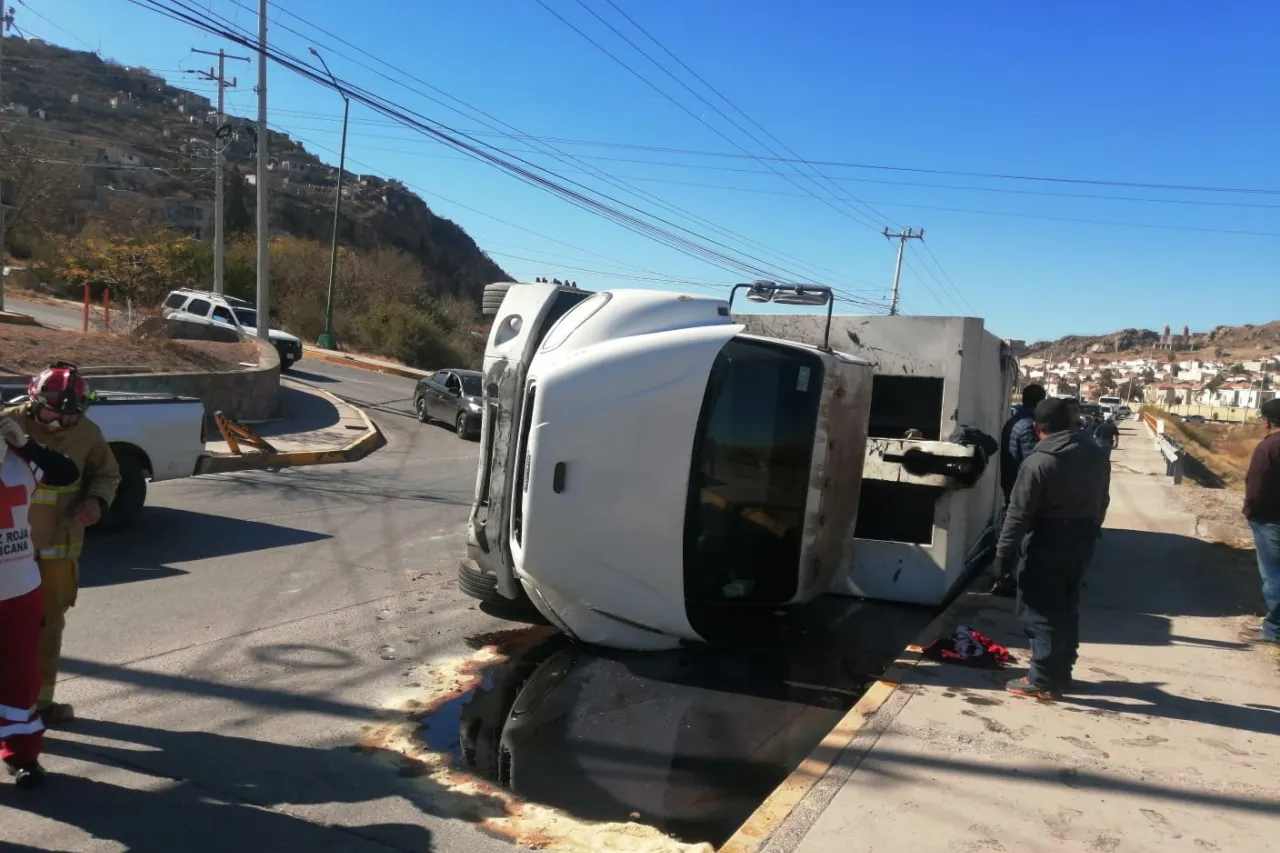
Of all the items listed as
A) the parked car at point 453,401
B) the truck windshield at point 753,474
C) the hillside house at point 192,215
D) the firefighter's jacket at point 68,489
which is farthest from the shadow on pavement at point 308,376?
the hillside house at point 192,215

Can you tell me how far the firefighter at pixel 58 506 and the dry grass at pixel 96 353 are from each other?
39.7 ft

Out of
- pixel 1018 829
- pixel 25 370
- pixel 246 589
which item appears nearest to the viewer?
pixel 1018 829

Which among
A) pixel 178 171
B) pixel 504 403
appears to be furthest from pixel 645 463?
pixel 178 171

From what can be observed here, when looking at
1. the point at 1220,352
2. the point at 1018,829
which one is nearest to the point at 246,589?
the point at 1018,829

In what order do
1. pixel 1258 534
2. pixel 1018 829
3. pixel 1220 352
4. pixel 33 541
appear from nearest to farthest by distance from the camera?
pixel 1018 829 < pixel 33 541 < pixel 1258 534 < pixel 1220 352

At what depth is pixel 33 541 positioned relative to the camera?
4.25 meters

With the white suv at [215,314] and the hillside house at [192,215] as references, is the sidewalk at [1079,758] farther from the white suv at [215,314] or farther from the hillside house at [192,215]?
the hillside house at [192,215]

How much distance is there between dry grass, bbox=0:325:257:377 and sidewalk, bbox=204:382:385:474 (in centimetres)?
176

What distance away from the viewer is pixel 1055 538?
17.3 feet

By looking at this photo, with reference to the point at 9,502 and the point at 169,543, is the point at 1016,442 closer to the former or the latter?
the point at 9,502

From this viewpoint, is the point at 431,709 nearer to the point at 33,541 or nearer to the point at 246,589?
the point at 33,541

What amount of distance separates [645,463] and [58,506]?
2.98 m

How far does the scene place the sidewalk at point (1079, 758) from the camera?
363 cm

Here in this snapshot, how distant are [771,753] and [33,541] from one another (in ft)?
12.2
